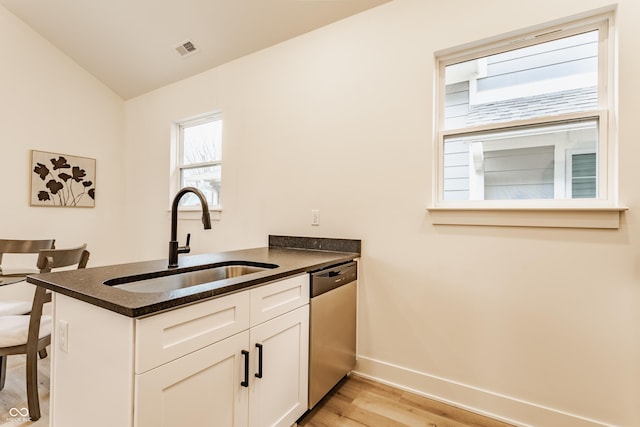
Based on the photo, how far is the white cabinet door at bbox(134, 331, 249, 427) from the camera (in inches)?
37.2

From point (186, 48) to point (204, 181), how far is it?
1278mm

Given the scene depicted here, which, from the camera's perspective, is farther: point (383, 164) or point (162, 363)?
point (383, 164)

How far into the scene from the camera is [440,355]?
194 cm

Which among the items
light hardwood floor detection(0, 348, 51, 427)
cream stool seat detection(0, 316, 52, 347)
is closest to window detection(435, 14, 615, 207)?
cream stool seat detection(0, 316, 52, 347)

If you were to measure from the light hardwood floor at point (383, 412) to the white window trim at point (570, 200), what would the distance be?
44.2 inches

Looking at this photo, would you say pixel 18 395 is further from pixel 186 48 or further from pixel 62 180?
pixel 186 48

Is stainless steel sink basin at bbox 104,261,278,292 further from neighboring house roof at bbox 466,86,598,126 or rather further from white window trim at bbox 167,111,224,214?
neighboring house roof at bbox 466,86,598,126

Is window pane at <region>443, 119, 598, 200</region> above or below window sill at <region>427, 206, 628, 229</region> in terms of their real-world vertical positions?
above

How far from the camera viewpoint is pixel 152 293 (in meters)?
1.02

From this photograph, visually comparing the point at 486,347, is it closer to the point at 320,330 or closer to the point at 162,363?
the point at 320,330

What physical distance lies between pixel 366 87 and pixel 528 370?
2039 mm

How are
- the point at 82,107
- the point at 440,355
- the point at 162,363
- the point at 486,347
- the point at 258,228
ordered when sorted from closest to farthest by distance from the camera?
1. the point at 162,363
2. the point at 486,347
3. the point at 440,355
4. the point at 258,228
5. the point at 82,107

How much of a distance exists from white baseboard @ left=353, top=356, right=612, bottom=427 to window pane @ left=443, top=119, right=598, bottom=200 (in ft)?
3.81

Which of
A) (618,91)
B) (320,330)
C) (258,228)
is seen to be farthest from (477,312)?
(258,228)
